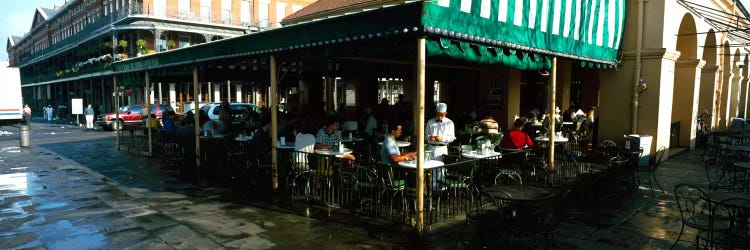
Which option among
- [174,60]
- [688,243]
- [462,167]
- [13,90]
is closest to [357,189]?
[462,167]

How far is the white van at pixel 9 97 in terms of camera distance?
21.1 m

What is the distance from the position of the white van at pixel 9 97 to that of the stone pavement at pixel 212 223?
48.3ft

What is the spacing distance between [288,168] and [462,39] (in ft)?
13.5

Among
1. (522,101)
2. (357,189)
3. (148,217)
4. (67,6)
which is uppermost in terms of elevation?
(67,6)

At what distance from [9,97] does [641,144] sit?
85.3 feet

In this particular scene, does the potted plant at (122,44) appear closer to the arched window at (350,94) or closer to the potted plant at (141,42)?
the potted plant at (141,42)

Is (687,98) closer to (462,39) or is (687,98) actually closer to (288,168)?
(462,39)

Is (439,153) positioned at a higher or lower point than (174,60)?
lower

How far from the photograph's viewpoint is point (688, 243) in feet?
18.6

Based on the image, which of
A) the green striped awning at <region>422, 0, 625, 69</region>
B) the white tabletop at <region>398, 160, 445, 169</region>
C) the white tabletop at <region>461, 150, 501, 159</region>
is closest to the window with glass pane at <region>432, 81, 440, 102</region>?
the green striped awning at <region>422, 0, 625, 69</region>

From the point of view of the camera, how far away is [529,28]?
7.70 metres

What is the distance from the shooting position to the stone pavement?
5.71m

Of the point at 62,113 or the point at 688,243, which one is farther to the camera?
the point at 62,113

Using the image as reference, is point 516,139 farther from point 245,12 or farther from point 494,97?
point 245,12
